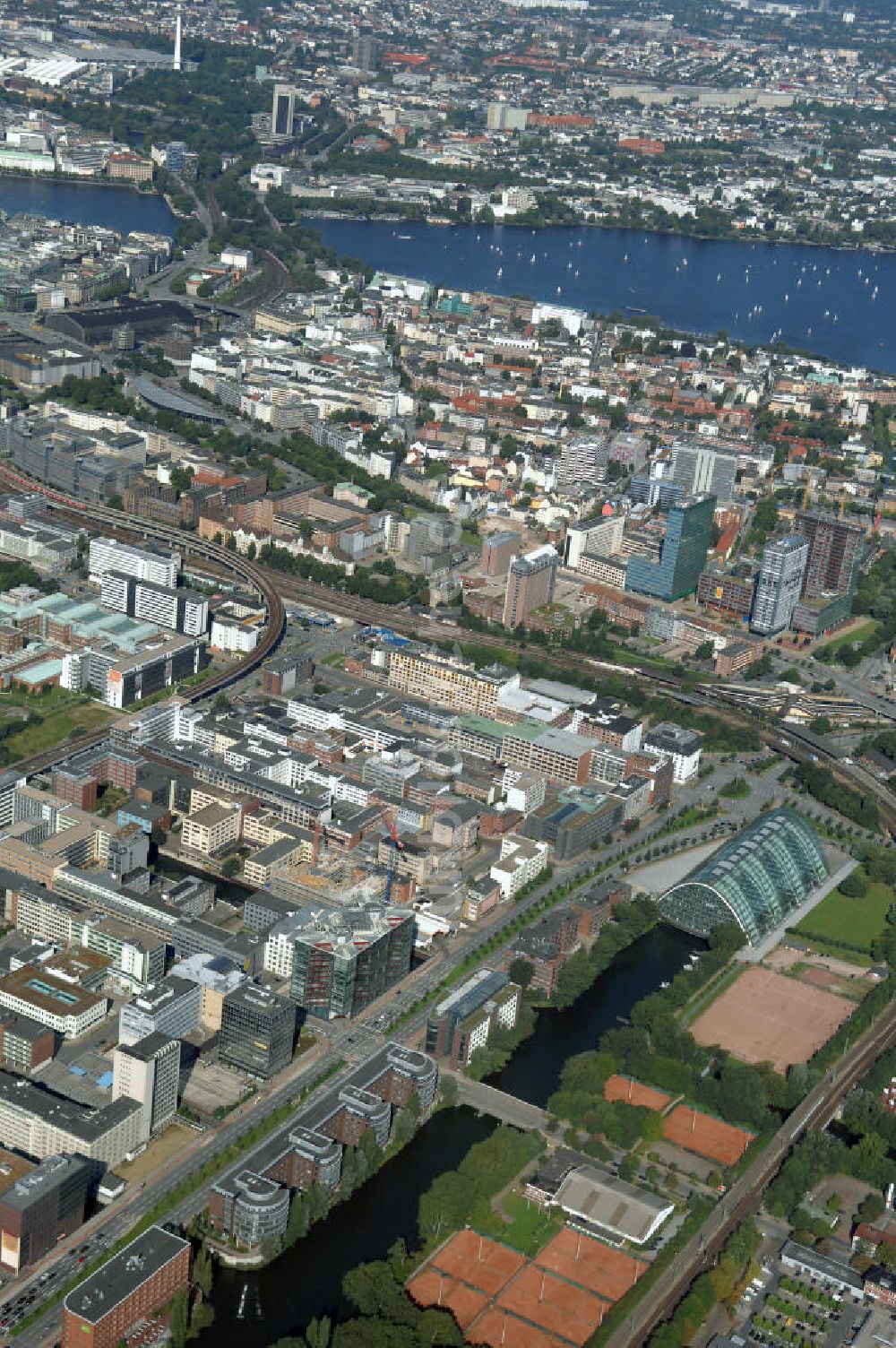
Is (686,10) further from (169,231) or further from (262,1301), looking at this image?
(262,1301)

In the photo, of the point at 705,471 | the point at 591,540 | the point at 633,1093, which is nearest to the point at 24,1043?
the point at 633,1093

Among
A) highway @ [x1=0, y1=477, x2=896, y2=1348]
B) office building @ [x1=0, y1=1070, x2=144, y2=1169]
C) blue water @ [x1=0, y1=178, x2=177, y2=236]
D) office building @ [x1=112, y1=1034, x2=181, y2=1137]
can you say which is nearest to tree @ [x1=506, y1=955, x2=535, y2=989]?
highway @ [x1=0, y1=477, x2=896, y2=1348]

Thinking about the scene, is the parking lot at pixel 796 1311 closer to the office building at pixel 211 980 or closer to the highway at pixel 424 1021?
the highway at pixel 424 1021

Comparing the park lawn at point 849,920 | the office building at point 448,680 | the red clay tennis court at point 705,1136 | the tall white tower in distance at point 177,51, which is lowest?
the park lawn at point 849,920

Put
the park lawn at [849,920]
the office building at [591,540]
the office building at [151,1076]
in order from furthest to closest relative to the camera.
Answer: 1. the office building at [591,540]
2. the park lawn at [849,920]
3. the office building at [151,1076]

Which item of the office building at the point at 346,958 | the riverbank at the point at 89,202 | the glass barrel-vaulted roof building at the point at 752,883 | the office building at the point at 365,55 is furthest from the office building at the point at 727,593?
the office building at the point at 365,55

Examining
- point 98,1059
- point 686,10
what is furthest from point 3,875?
point 686,10
